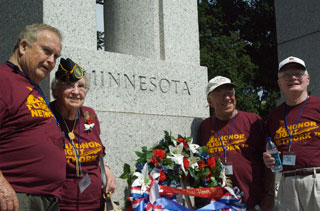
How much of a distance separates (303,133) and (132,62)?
1.99 metres

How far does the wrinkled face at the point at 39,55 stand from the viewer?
2.93 m

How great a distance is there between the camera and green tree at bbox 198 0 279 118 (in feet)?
61.5

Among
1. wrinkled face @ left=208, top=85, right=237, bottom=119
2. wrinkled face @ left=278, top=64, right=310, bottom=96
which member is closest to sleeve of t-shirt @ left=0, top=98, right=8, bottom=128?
wrinkled face @ left=208, top=85, right=237, bottom=119

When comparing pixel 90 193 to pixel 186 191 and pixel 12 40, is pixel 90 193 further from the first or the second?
pixel 12 40

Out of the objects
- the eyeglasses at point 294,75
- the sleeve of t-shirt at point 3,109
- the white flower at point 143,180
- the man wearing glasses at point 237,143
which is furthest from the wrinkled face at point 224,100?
the sleeve of t-shirt at point 3,109

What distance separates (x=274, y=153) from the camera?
13.4 feet

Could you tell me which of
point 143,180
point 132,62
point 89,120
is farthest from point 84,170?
point 132,62

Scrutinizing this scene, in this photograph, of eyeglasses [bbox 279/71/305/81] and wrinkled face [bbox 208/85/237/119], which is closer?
eyeglasses [bbox 279/71/305/81]

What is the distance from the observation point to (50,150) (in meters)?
2.83

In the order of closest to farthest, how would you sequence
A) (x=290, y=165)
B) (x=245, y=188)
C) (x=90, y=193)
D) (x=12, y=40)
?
1. (x=90, y=193)
2. (x=290, y=165)
3. (x=245, y=188)
4. (x=12, y=40)

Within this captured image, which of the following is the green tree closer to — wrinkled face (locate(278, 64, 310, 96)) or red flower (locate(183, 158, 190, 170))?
wrinkled face (locate(278, 64, 310, 96))

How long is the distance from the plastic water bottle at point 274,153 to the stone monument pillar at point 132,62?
1.11 m

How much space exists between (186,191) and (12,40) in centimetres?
249

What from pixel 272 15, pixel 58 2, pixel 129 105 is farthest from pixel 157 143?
pixel 272 15
